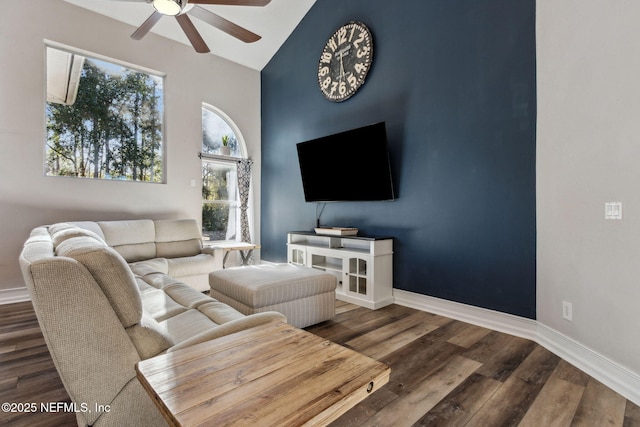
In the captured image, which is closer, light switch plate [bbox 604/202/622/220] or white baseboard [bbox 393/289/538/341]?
light switch plate [bbox 604/202/622/220]

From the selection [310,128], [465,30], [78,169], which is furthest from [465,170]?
[78,169]

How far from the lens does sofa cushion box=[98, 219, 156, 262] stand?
3.47 m

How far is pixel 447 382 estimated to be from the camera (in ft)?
5.92

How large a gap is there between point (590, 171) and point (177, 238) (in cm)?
410

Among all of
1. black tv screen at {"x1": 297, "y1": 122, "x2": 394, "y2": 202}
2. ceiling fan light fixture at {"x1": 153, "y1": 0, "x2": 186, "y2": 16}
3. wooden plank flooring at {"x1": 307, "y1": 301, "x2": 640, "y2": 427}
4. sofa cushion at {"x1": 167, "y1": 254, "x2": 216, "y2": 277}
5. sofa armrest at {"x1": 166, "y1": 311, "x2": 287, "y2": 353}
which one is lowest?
wooden plank flooring at {"x1": 307, "y1": 301, "x2": 640, "y2": 427}

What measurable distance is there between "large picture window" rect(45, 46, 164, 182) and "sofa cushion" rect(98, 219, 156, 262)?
79cm

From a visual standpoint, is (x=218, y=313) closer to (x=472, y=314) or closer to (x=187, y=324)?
(x=187, y=324)

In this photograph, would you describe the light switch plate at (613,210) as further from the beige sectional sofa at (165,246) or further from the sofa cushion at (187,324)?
the beige sectional sofa at (165,246)

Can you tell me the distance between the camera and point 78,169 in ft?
12.3

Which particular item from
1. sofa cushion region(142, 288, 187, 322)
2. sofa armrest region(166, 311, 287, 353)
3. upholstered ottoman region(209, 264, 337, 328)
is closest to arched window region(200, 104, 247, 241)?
upholstered ottoman region(209, 264, 337, 328)

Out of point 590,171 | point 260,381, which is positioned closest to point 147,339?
point 260,381

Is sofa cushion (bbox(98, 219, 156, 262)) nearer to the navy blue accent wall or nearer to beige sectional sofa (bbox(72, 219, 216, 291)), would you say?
beige sectional sofa (bbox(72, 219, 216, 291))

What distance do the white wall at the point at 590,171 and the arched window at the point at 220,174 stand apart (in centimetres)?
413

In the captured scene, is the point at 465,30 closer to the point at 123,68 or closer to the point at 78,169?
the point at 123,68
